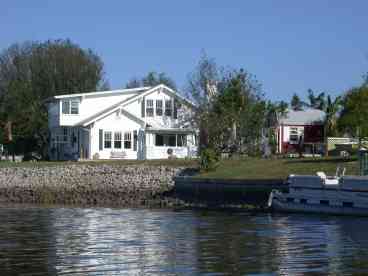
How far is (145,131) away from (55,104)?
9.97 m

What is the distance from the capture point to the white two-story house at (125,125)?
246 feet

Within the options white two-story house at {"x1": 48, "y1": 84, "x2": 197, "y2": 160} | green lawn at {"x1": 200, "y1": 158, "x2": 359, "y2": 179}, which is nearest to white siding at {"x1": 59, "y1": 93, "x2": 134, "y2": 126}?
white two-story house at {"x1": 48, "y1": 84, "x2": 197, "y2": 160}

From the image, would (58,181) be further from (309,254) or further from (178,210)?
(309,254)

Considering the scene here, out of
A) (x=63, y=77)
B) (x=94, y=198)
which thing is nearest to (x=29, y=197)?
(x=94, y=198)

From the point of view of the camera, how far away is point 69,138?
79000mm

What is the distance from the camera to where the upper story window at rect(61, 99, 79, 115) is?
7831cm

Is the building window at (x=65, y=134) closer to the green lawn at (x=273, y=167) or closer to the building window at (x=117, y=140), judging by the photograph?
the building window at (x=117, y=140)

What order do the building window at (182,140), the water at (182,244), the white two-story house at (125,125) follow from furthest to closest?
the building window at (182,140), the white two-story house at (125,125), the water at (182,244)

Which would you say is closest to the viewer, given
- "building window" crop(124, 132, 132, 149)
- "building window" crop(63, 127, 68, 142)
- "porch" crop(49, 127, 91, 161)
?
"building window" crop(124, 132, 132, 149)

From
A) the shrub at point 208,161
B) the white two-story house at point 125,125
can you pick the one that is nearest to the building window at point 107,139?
the white two-story house at point 125,125

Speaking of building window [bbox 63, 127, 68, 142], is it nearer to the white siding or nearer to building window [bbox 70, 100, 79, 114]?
the white siding

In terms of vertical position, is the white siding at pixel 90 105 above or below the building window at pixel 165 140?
above

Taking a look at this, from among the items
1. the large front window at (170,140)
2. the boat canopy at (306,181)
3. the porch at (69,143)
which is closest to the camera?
the boat canopy at (306,181)

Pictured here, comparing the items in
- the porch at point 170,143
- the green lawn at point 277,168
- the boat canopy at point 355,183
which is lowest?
the boat canopy at point 355,183
